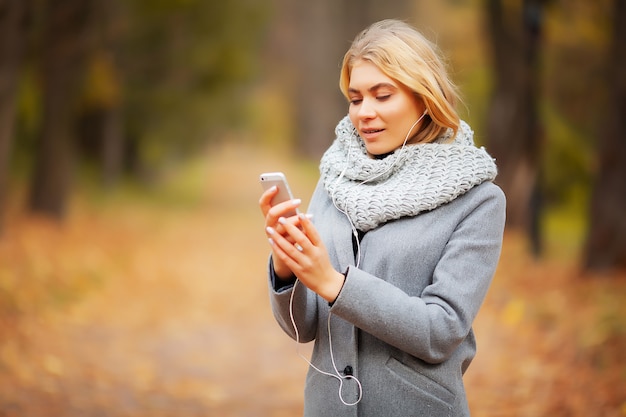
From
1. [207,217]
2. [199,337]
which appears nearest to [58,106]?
[207,217]

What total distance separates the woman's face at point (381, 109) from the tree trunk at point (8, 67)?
8.41m

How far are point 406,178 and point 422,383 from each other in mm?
634

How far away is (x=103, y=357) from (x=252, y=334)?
6.11 ft

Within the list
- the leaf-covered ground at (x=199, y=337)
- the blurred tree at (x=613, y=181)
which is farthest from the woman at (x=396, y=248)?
the blurred tree at (x=613, y=181)

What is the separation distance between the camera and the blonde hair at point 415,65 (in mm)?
2428

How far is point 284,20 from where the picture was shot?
39.5m

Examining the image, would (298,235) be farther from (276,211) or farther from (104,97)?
(104,97)

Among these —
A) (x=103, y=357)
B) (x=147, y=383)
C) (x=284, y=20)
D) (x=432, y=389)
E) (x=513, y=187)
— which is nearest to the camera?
(x=432, y=389)

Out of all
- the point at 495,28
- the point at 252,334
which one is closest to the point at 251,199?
the point at 495,28

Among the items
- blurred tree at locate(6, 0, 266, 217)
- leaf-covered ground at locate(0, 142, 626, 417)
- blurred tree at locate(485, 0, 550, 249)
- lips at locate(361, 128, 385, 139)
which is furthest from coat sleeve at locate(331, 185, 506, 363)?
blurred tree at locate(485, 0, 550, 249)

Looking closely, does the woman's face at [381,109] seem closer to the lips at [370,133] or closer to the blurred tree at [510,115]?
the lips at [370,133]

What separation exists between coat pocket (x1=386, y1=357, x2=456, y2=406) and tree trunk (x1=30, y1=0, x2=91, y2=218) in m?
12.3

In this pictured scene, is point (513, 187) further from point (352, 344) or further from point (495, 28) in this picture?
point (352, 344)

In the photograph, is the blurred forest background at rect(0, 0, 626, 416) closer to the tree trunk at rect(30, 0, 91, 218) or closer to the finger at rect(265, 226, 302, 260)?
the tree trunk at rect(30, 0, 91, 218)
